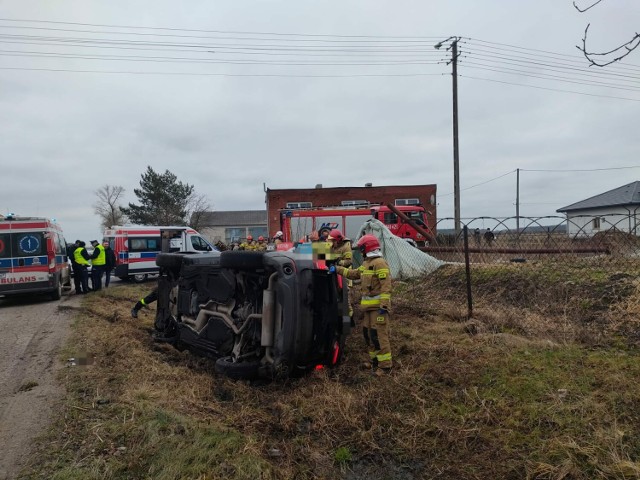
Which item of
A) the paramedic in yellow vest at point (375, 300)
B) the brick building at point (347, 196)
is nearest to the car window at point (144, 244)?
the paramedic in yellow vest at point (375, 300)

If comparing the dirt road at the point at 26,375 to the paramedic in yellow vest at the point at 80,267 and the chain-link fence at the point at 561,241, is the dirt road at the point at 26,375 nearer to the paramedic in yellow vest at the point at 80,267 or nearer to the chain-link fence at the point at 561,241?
the paramedic in yellow vest at the point at 80,267

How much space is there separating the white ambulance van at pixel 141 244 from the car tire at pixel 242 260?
12.4 metres

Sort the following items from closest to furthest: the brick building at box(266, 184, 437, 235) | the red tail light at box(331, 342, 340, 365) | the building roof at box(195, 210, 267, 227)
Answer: the red tail light at box(331, 342, 340, 365) < the brick building at box(266, 184, 437, 235) < the building roof at box(195, 210, 267, 227)

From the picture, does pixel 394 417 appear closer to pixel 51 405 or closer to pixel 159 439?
pixel 159 439

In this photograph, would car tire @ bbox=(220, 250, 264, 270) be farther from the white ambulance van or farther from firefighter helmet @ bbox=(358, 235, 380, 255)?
the white ambulance van

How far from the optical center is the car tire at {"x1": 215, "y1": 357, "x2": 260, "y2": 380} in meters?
4.50

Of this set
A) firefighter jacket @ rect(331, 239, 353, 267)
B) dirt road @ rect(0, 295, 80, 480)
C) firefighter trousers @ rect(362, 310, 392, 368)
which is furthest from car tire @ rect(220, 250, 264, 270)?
firefighter jacket @ rect(331, 239, 353, 267)

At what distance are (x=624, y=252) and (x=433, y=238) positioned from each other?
4459mm

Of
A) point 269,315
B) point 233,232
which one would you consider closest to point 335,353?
point 269,315

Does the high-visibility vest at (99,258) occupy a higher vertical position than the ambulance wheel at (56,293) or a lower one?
higher

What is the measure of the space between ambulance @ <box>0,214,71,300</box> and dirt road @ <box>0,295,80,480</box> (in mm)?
1188

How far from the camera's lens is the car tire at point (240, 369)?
4.50 meters

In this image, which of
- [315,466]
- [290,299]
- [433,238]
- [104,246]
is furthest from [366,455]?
[104,246]

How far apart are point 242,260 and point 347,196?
31.5m
